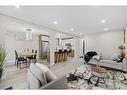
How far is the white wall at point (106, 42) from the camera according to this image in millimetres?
6304

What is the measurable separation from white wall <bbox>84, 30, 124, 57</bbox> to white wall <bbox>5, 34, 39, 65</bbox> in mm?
4922

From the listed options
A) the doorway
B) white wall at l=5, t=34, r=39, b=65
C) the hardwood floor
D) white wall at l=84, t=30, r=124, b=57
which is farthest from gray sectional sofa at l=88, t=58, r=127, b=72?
white wall at l=5, t=34, r=39, b=65

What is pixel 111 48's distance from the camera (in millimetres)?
6703

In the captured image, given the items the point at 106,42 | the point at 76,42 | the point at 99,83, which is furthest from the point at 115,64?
the point at 76,42

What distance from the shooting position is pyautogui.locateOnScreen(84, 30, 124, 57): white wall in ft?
20.7

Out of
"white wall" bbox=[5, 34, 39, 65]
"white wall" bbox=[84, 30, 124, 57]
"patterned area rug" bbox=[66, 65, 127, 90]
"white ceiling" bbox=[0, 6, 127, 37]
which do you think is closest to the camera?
"patterned area rug" bbox=[66, 65, 127, 90]

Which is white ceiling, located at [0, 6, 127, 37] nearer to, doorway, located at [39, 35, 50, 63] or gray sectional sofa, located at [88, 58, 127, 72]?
gray sectional sofa, located at [88, 58, 127, 72]

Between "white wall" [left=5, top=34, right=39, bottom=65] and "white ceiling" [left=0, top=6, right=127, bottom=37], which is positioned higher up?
"white ceiling" [left=0, top=6, right=127, bottom=37]
